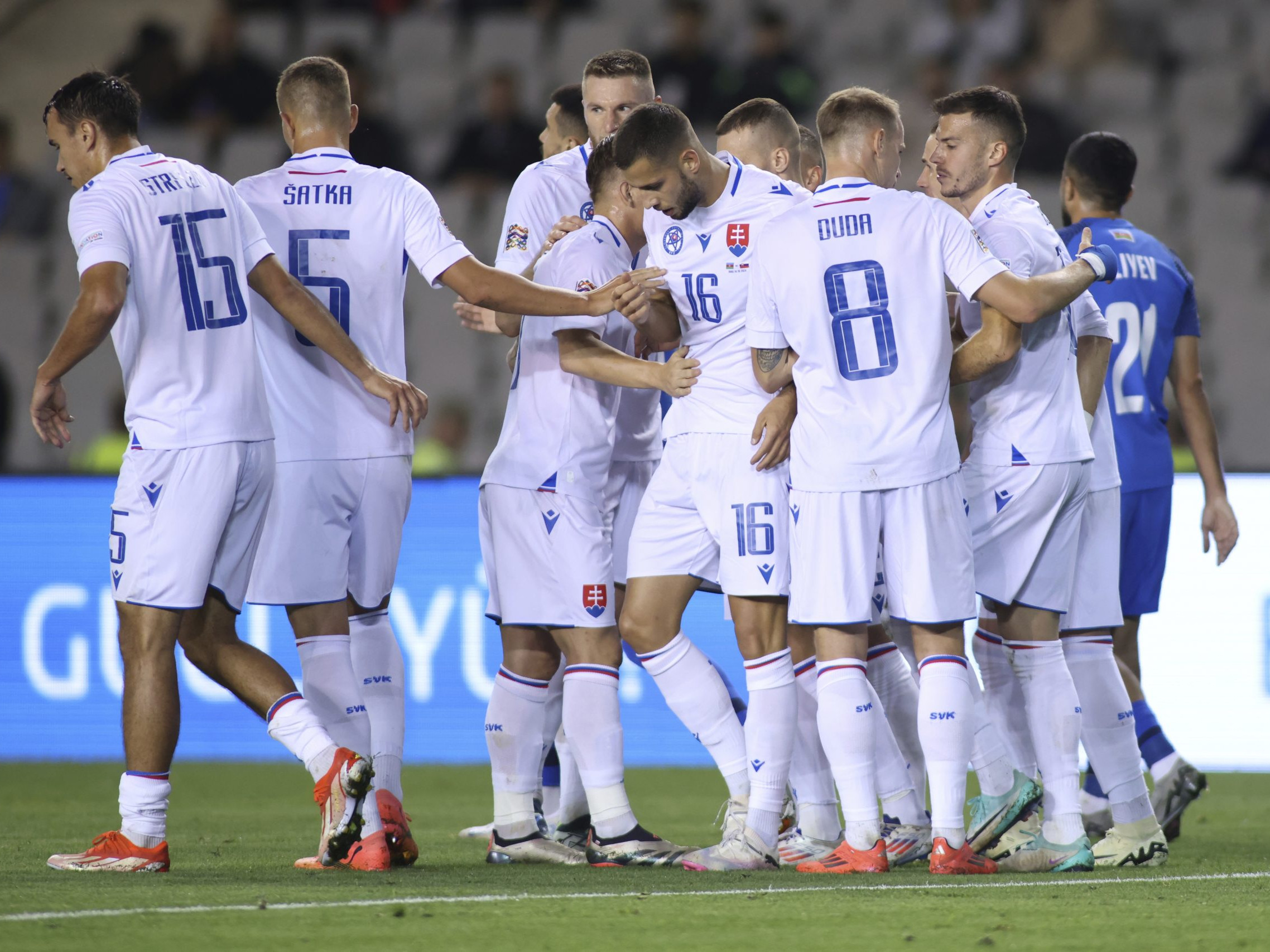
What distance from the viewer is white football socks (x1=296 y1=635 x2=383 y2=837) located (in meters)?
5.30

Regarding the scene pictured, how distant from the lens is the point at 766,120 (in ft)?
19.5

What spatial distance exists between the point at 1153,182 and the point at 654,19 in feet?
14.9

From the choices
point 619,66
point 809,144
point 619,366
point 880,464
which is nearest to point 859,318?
point 880,464

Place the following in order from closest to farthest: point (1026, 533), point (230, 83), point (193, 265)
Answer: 1. point (193, 265)
2. point (1026, 533)
3. point (230, 83)

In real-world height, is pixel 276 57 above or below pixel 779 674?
above

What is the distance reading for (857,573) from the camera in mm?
4801

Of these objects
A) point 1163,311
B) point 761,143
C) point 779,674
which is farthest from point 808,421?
point 1163,311

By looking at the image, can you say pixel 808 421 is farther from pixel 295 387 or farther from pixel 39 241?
pixel 39 241

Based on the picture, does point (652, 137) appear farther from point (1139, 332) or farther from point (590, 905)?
point (1139, 332)

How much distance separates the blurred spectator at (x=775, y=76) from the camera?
13.4 m

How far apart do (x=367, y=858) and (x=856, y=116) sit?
8.87ft

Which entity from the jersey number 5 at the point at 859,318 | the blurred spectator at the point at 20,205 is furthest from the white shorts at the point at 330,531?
the blurred spectator at the point at 20,205

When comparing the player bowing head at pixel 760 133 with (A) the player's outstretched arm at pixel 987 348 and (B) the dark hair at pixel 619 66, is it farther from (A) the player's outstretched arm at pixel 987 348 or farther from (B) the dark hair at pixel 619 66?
(A) the player's outstretched arm at pixel 987 348

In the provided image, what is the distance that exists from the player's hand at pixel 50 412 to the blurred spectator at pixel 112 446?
591 cm
